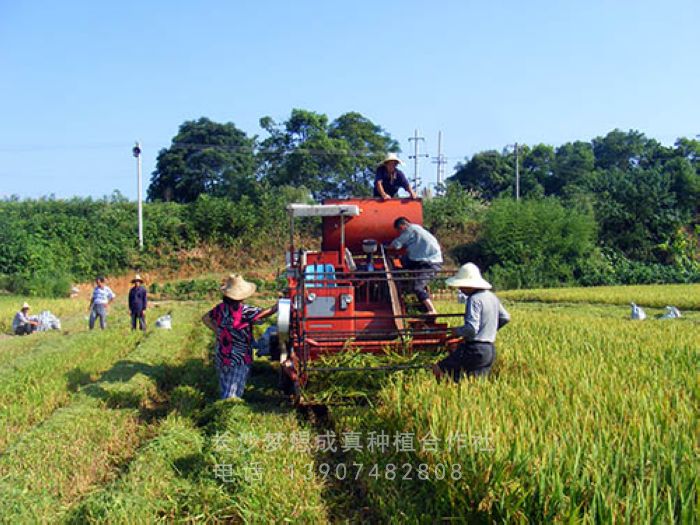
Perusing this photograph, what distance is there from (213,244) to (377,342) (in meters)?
27.7

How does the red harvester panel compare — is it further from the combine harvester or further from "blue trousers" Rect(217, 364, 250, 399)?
"blue trousers" Rect(217, 364, 250, 399)

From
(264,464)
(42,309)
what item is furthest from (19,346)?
(264,464)

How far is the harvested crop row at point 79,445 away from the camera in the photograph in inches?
181

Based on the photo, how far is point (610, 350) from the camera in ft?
25.7

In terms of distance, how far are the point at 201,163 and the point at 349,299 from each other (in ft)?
134

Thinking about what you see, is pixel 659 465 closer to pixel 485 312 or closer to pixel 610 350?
pixel 485 312

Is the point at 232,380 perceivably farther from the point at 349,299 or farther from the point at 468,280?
the point at 468,280

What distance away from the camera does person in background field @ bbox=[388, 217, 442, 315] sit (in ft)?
26.9

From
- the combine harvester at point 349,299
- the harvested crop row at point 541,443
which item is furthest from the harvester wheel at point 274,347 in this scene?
the harvested crop row at point 541,443

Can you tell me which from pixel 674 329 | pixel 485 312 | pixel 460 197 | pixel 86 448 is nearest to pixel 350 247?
pixel 485 312

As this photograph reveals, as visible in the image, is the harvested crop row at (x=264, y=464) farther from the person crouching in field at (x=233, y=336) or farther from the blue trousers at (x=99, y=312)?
the blue trousers at (x=99, y=312)

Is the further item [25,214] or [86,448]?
[25,214]

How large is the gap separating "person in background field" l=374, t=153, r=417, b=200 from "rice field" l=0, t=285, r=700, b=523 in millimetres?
3194

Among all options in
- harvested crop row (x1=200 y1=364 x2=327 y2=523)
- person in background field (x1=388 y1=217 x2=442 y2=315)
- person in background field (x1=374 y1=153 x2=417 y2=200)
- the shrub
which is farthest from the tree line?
harvested crop row (x1=200 y1=364 x2=327 y2=523)
